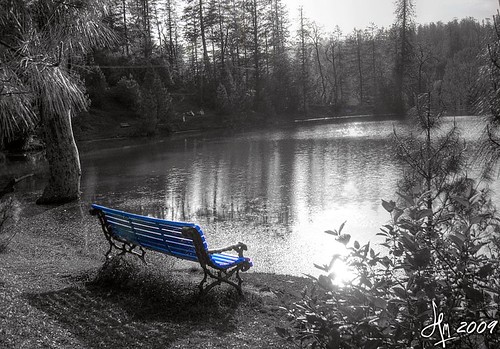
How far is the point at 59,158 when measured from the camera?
1167cm

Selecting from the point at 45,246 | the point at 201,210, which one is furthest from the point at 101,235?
the point at 201,210

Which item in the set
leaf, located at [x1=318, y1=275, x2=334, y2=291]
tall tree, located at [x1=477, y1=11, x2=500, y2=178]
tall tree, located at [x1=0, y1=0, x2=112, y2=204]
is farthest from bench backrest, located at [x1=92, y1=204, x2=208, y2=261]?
tall tree, located at [x1=477, y1=11, x2=500, y2=178]

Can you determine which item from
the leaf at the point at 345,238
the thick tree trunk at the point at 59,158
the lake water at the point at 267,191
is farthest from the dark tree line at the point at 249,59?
the leaf at the point at 345,238

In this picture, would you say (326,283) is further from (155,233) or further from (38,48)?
(38,48)

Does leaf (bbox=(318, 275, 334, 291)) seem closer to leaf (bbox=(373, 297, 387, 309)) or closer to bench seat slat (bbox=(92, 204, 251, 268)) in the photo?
leaf (bbox=(373, 297, 387, 309))

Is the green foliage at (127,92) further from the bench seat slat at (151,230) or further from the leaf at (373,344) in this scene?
the leaf at (373,344)

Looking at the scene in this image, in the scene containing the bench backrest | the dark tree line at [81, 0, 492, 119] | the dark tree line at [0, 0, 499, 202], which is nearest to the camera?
the bench backrest

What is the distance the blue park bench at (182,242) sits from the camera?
4684 millimetres

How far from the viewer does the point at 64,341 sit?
354cm

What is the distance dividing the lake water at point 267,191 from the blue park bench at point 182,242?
1802 mm

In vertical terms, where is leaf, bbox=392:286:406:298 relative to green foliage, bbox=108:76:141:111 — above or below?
below
